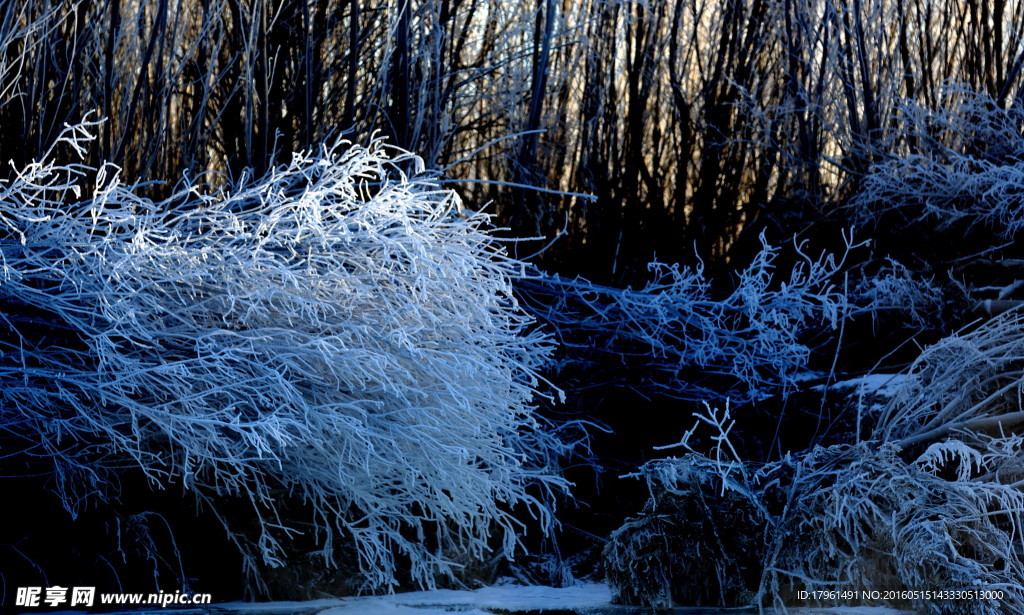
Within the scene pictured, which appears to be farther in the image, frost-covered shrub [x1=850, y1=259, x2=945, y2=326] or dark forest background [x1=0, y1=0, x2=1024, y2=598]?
frost-covered shrub [x1=850, y1=259, x2=945, y2=326]

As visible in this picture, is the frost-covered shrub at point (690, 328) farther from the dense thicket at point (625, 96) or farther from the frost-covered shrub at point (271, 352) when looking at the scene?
the frost-covered shrub at point (271, 352)

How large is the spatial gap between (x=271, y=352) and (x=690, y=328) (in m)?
2.00

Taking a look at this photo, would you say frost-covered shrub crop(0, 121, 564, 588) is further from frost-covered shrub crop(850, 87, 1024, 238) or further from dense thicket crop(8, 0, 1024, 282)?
frost-covered shrub crop(850, 87, 1024, 238)

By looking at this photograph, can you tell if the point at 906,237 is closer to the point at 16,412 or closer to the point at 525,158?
the point at 525,158

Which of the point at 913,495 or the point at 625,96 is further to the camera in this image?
the point at 625,96

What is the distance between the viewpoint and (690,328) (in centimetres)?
427

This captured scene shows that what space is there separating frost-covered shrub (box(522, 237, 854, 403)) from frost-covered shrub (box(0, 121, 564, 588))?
2.98ft

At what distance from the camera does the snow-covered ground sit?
287cm

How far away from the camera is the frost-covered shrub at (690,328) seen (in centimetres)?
387

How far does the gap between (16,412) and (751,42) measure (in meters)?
3.66

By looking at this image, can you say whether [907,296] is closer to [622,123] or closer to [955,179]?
[955,179]

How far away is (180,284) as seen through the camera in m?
2.75

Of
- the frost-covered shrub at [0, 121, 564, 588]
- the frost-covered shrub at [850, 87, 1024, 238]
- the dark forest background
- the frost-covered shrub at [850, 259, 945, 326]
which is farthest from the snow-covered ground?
the frost-covered shrub at [850, 87, 1024, 238]

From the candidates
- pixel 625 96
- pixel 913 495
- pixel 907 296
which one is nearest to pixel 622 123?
pixel 625 96
